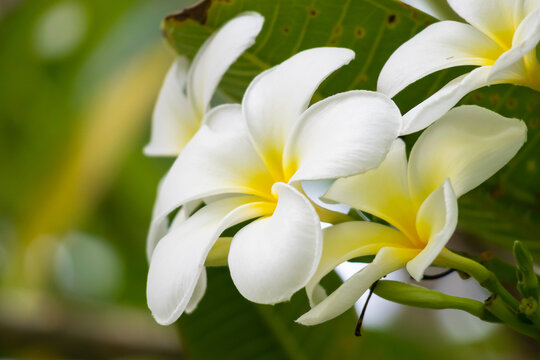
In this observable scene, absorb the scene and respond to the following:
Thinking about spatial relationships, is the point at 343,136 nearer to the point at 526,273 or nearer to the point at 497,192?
the point at 526,273

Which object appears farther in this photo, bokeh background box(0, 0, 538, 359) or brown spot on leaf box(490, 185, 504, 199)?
bokeh background box(0, 0, 538, 359)

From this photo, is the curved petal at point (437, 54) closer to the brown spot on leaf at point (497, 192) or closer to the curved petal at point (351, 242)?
the curved petal at point (351, 242)

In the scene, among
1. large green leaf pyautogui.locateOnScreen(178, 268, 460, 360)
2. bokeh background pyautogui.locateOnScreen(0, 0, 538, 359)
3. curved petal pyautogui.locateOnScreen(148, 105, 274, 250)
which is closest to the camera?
curved petal pyautogui.locateOnScreen(148, 105, 274, 250)

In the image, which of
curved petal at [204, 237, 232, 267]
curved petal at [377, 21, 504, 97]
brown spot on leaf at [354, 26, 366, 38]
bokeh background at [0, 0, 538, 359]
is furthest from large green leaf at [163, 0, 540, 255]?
bokeh background at [0, 0, 538, 359]

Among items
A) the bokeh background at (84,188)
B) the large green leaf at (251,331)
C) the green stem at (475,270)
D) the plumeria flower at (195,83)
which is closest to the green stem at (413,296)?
the green stem at (475,270)

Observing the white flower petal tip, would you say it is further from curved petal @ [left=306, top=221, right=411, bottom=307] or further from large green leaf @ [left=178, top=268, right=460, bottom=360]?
large green leaf @ [left=178, top=268, right=460, bottom=360]

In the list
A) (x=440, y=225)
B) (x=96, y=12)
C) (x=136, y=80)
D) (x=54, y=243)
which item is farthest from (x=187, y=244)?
(x=96, y=12)
